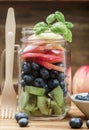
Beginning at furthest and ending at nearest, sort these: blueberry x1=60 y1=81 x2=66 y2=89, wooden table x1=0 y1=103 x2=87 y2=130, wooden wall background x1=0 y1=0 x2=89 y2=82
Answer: wooden wall background x1=0 y1=0 x2=89 y2=82
blueberry x1=60 y1=81 x2=66 y2=89
wooden table x1=0 y1=103 x2=87 y2=130

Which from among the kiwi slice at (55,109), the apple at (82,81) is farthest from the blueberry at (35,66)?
the apple at (82,81)

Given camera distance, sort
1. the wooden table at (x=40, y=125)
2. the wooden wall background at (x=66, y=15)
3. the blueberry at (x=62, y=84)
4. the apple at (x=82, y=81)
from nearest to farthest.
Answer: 1. the wooden table at (x=40, y=125)
2. the blueberry at (x=62, y=84)
3. the apple at (x=82, y=81)
4. the wooden wall background at (x=66, y=15)

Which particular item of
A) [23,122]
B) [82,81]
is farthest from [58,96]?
[82,81]

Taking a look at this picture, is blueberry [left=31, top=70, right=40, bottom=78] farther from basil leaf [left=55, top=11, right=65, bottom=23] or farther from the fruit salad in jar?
basil leaf [left=55, top=11, right=65, bottom=23]

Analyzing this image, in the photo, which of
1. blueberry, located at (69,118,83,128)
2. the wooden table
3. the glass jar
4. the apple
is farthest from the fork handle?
the apple

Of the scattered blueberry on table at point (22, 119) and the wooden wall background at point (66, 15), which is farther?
the wooden wall background at point (66, 15)

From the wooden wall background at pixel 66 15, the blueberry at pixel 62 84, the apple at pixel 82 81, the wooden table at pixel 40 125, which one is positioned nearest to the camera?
the wooden table at pixel 40 125

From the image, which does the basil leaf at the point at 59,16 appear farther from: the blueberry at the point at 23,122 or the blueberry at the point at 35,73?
the blueberry at the point at 23,122

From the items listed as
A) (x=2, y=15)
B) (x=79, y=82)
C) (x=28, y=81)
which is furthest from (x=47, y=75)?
(x=2, y=15)
